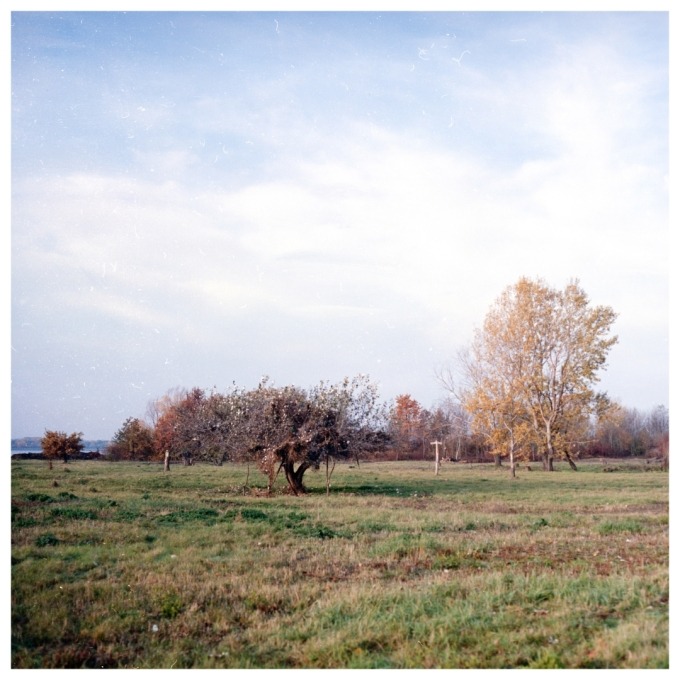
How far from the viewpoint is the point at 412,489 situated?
23375 millimetres

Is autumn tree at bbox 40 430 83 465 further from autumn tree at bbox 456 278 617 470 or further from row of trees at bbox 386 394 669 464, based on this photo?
autumn tree at bbox 456 278 617 470

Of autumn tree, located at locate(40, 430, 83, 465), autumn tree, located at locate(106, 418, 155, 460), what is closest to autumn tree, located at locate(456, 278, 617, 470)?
autumn tree, located at locate(40, 430, 83, 465)

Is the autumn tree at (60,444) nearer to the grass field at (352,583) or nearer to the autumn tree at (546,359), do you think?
the grass field at (352,583)

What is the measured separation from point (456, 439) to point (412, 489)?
6645mm

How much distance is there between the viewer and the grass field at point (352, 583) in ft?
22.4

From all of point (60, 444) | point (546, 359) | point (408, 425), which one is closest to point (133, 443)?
point (60, 444)

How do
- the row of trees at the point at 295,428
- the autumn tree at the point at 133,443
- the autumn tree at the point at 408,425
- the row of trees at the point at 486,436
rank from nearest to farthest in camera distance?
1. the row of trees at the point at 486,436
2. the row of trees at the point at 295,428
3. the autumn tree at the point at 408,425
4. the autumn tree at the point at 133,443

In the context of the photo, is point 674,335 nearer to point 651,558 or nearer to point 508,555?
point 651,558

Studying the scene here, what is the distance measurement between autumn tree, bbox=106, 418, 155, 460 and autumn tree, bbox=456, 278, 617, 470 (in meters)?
25.3

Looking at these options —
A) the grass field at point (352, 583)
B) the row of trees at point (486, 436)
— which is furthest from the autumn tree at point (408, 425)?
the grass field at point (352, 583)

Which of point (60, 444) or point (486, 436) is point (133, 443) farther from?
point (486, 436)

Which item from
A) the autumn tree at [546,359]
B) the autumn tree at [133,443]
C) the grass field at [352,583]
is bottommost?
the autumn tree at [133,443]

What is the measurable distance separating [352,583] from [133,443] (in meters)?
29.9

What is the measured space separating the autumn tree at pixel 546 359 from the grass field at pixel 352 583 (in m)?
1.90
